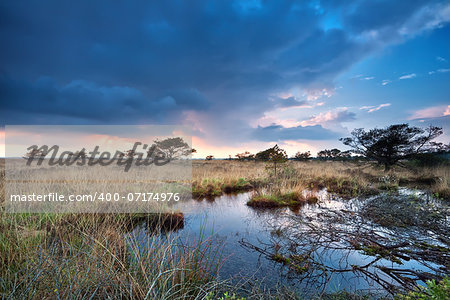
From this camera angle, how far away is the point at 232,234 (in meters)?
4.53

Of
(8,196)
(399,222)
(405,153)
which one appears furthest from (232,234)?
(405,153)

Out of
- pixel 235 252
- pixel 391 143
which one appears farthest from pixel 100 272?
pixel 391 143

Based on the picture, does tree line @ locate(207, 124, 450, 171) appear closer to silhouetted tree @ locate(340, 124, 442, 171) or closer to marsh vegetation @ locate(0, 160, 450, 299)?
silhouetted tree @ locate(340, 124, 442, 171)

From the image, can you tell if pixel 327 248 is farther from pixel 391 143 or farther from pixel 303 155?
pixel 303 155

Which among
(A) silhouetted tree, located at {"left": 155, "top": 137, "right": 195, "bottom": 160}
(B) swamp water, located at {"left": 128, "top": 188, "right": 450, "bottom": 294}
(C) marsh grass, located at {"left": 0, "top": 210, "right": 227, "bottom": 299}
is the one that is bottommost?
(B) swamp water, located at {"left": 128, "top": 188, "right": 450, "bottom": 294}

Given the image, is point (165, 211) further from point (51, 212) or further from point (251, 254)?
point (251, 254)

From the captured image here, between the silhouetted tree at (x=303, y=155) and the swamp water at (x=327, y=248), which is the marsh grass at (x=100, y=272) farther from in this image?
the silhouetted tree at (x=303, y=155)

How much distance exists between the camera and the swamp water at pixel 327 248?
2.69m

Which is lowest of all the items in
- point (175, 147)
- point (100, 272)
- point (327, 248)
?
point (327, 248)

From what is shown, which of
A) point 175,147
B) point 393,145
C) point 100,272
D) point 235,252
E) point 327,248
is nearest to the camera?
point 100,272

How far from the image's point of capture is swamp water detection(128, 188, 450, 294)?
269 centimetres

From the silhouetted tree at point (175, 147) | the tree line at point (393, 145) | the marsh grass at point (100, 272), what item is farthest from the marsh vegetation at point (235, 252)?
the silhouetted tree at point (175, 147)

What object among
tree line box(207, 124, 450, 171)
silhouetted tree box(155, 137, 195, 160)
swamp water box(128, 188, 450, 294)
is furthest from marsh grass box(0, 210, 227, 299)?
silhouetted tree box(155, 137, 195, 160)

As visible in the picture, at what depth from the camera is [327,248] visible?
146 inches
